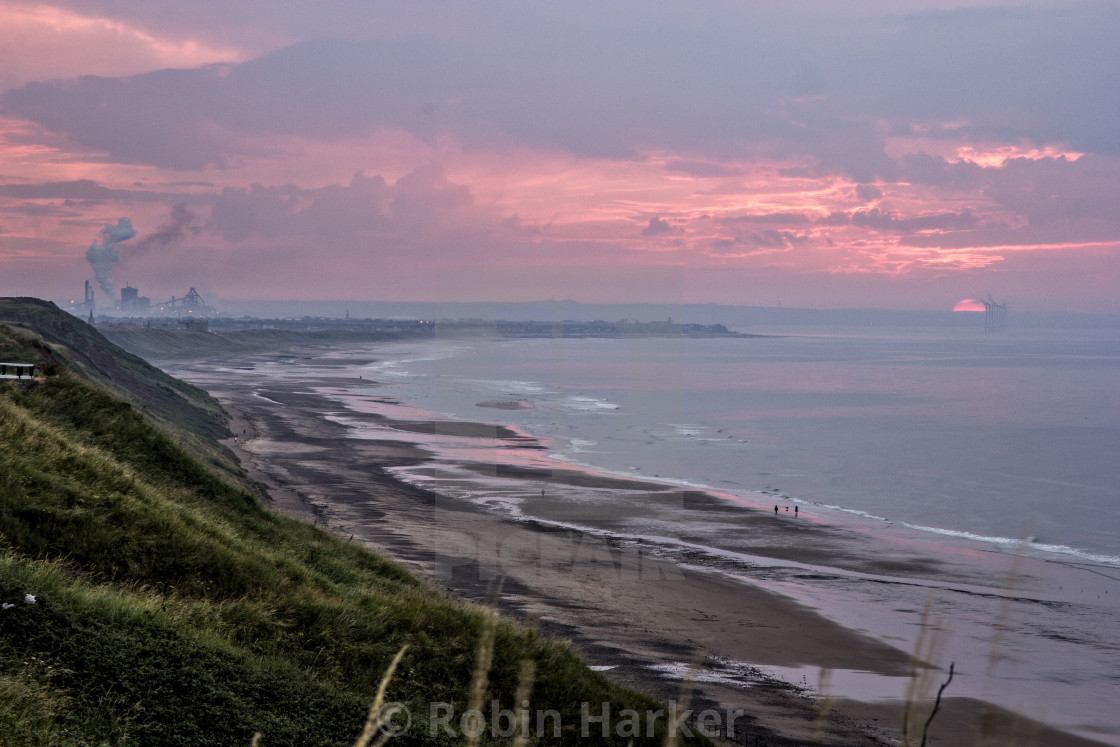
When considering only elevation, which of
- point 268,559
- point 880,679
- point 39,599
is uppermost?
point 39,599

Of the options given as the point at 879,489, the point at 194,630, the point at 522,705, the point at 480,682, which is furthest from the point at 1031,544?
the point at 480,682

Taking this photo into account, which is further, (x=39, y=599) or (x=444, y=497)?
(x=444, y=497)

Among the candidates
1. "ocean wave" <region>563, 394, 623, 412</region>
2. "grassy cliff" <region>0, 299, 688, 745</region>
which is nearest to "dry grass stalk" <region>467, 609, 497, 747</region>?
"grassy cliff" <region>0, 299, 688, 745</region>

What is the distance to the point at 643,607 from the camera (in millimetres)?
24953

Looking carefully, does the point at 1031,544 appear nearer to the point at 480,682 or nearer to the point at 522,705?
the point at 522,705

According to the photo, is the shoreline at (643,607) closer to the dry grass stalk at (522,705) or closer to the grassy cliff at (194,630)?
the grassy cliff at (194,630)

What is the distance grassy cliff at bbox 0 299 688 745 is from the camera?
846cm

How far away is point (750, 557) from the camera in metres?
31.7

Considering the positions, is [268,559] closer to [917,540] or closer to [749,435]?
[917,540]

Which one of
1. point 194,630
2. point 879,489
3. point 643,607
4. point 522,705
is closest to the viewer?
point 522,705

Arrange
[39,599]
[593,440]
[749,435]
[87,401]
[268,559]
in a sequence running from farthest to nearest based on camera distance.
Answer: [749,435]
[593,440]
[87,401]
[268,559]
[39,599]

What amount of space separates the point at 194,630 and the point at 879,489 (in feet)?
148

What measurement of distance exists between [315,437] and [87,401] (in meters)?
34.3

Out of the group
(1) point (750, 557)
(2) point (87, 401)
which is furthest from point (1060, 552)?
(2) point (87, 401)
